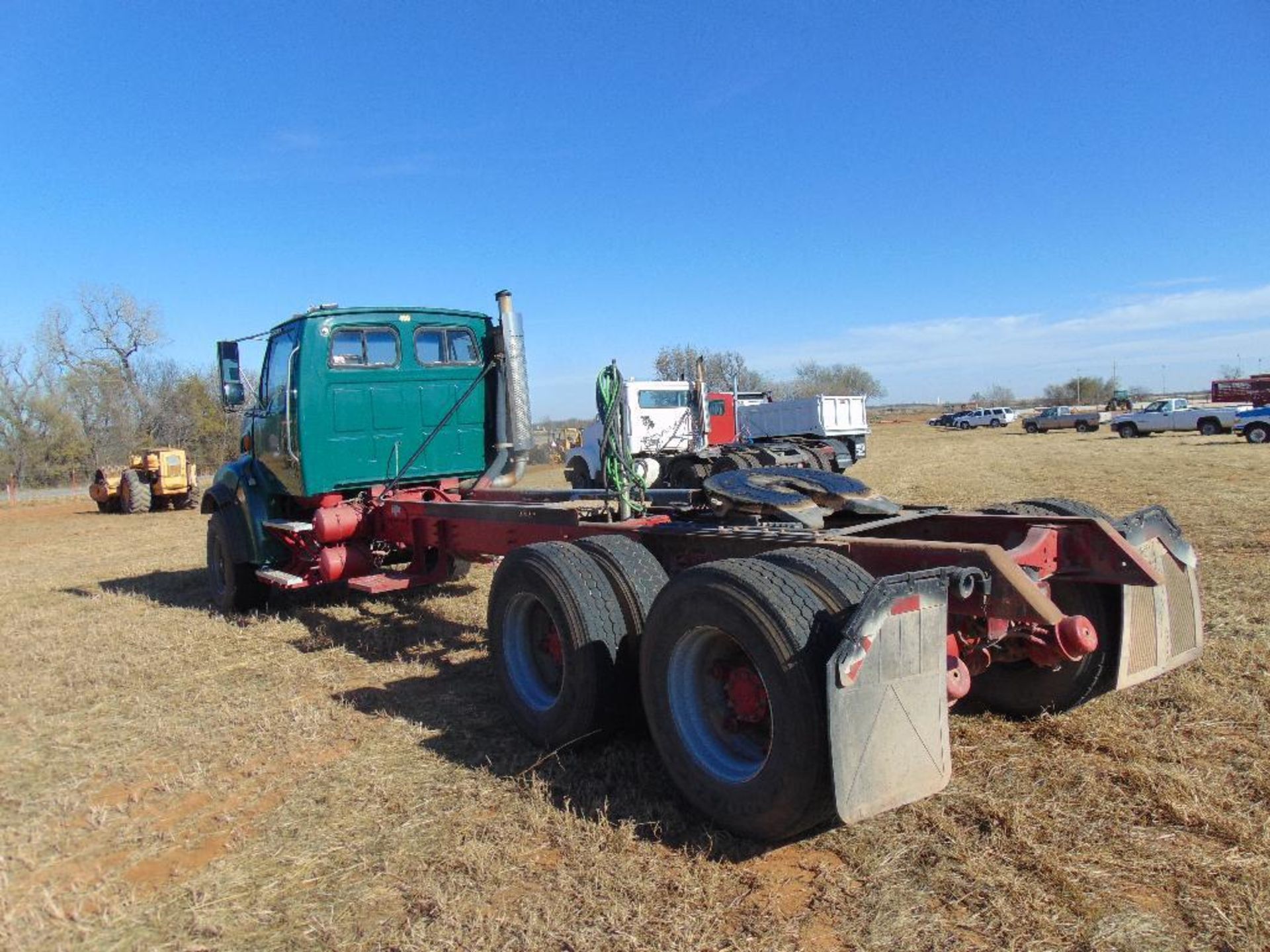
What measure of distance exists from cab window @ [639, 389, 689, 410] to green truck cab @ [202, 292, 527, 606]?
9802 mm

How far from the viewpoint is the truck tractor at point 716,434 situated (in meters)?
14.8

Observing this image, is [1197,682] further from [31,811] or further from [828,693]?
[31,811]

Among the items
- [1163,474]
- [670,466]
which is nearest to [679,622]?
[670,466]

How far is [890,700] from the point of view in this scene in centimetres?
272

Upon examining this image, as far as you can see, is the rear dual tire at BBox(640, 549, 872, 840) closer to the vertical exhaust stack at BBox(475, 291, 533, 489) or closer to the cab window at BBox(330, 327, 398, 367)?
the vertical exhaust stack at BBox(475, 291, 533, 489)

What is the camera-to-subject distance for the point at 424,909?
2.80m

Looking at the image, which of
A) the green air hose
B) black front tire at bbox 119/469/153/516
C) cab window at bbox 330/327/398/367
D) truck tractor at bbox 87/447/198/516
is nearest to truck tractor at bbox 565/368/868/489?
cab window at bbox 330/327/398/367

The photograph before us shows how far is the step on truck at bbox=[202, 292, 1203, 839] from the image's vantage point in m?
2.75

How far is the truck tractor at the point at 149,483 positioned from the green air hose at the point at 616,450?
74.9ft

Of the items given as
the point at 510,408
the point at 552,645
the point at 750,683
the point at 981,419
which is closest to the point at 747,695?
the point at 750,683

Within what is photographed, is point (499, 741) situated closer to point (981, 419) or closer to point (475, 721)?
point (475, 721)

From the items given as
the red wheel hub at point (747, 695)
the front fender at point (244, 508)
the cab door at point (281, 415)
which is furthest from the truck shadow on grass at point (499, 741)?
the cab door at point (281, 415)

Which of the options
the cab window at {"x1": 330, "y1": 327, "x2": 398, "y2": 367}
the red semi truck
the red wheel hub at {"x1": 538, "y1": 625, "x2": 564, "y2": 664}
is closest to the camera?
the red wheel hub at {"x1": 538, "y1": 625, "x2": 564, "y2": 664}

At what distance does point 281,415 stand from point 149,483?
20122 mm
